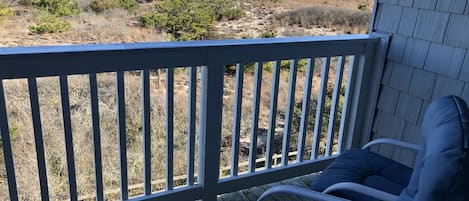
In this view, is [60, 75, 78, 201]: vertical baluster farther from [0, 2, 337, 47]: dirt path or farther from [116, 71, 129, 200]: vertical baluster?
[0, 2, 337, 47]: dirt path

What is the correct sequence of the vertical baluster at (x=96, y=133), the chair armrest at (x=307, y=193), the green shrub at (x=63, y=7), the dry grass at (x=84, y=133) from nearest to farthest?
the chair armrest at (x=307, y=193) < the vertical baluster at (x=96, y=133) < the dry grass at (x=84, y=133) < the green shrub at (x=63, y=7)

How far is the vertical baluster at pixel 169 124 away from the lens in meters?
2.00

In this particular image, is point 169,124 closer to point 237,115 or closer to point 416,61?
point 237,115

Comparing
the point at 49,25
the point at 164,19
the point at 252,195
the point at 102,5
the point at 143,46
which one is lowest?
the point at 252,195

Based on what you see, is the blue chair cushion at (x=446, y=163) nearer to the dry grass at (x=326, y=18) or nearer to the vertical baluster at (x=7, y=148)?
the vertical baluster at (x=7, y=148)

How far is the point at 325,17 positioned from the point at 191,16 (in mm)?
2106

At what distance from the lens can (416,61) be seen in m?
2.34

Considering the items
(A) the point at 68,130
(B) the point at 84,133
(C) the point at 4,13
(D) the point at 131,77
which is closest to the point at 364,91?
(A) the point at 68,130

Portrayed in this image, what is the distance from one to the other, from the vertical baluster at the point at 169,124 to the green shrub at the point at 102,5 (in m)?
3.74

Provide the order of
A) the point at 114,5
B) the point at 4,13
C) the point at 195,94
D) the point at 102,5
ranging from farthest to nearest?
the point at 114,5 → the point at 102,5 → the point at 4,13 → the point at 195,94

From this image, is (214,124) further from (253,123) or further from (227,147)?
(227,147)

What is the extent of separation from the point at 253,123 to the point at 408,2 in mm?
1145

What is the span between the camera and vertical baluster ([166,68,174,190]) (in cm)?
200

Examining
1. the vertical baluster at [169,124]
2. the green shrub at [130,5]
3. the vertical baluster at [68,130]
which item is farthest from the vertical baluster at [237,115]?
the green shrub at [130,5]
